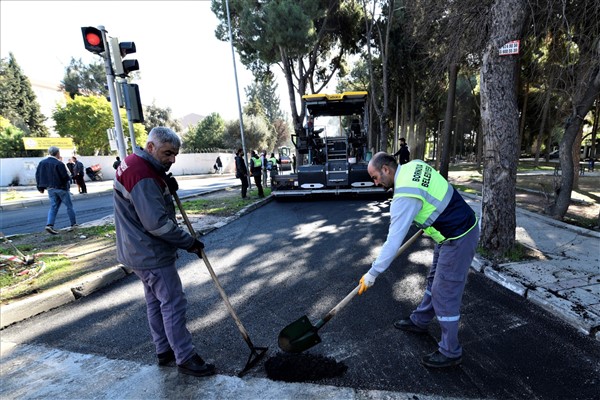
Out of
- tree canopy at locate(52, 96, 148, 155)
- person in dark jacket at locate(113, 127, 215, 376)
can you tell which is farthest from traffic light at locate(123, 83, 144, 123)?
tree canopy at locate(52, 96, 148, 155)

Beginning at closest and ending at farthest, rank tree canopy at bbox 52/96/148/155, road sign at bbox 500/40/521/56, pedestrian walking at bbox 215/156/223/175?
road sign at bbox 500/40/521/56, tree canopy at bbox 52/96/148/155, pedestrian walking at bbox 215/156/223/175

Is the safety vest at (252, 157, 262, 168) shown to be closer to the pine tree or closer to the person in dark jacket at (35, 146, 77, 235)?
the person in dark jacket at (35, 146, 77, 235)

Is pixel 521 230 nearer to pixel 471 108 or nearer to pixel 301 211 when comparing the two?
pixel 301 211

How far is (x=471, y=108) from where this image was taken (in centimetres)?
3175

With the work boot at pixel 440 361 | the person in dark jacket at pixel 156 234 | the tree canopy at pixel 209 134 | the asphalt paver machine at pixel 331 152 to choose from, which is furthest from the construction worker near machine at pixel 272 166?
the tree canopy at pixel 209 134

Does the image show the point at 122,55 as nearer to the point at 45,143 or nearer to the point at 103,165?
the point at 103,165

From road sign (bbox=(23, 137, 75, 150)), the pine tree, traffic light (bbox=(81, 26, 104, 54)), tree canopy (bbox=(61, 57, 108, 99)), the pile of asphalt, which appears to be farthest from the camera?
tree canopy (bbox=(61, 57, 108, 99))

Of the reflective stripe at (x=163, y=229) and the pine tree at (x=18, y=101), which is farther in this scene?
the pine tree at (x=18, y=101)

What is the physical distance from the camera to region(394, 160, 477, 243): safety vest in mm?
2209

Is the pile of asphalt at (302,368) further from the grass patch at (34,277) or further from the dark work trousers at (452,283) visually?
the grass patch at (34,277)

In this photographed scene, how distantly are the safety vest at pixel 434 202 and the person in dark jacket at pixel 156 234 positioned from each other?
1696 mm

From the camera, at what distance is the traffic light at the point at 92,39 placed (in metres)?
4.47

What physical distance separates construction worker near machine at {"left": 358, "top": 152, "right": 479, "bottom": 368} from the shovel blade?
558mm

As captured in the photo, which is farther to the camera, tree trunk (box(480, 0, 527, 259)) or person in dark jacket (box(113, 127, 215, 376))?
tree trunk (box(480, 0, 527, 259))
